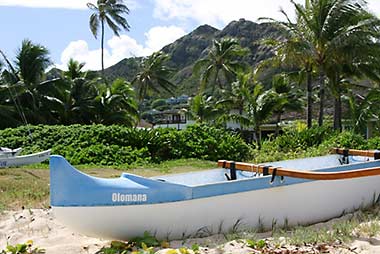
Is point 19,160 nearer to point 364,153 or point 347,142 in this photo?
point 364,153

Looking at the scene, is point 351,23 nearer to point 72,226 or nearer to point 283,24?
point 283,24

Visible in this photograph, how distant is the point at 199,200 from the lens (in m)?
5.17

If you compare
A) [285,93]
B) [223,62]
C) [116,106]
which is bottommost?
[116,106]

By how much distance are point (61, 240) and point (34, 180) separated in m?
5.14

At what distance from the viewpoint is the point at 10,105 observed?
25031 mm

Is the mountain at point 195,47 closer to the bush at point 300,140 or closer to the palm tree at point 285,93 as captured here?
the palm tree at point 285,93

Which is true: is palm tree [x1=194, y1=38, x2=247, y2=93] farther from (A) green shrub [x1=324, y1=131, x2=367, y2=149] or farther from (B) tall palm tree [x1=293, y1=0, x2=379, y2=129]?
(A) green shrub [x1=324, y1=131, x2=367, y2=149]

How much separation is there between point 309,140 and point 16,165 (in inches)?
378

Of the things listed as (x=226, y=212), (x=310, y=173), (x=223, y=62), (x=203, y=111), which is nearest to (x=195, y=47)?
(x=223, y=62)

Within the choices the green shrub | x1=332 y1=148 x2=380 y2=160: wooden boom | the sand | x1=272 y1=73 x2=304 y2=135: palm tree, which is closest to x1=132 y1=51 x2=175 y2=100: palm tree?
x1=272 y1=73 x2=304 y2=135: palm tree

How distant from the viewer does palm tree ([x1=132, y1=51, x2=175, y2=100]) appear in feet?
135

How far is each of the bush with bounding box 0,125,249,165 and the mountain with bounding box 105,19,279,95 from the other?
6821cm

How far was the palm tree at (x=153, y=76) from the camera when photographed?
41.1m

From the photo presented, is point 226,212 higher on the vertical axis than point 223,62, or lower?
lower
